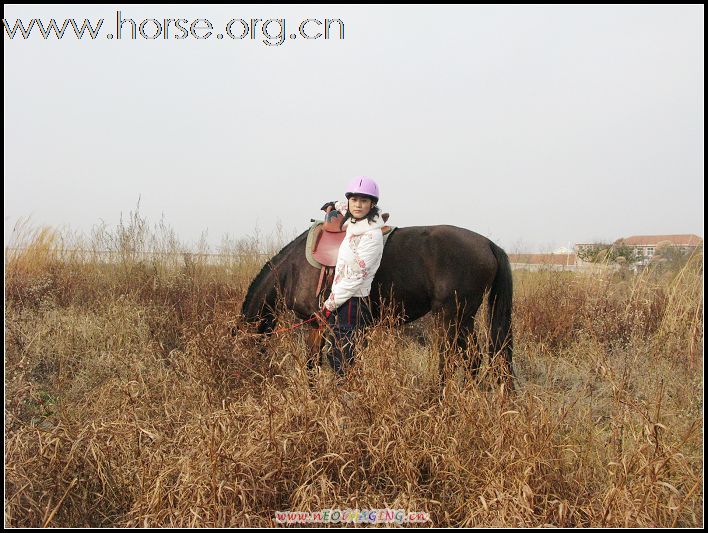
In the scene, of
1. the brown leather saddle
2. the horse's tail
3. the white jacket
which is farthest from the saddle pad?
the horse's tail

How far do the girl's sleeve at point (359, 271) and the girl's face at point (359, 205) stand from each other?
0.15m

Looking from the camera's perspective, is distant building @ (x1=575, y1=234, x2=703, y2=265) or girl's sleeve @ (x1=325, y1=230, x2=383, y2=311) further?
distant building @ (x1=575, y1=234, x2=703, y2=265)

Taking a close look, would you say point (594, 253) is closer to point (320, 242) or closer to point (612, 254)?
point (612, 254)

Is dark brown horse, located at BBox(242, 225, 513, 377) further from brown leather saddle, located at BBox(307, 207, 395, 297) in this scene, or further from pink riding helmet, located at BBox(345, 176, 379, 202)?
pink riding helmet, located at BBox(345, 176, 379, 202)

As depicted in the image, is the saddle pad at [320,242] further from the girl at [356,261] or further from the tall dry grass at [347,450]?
the tall dry grass at [347,450]

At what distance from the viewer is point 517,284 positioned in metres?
7.63

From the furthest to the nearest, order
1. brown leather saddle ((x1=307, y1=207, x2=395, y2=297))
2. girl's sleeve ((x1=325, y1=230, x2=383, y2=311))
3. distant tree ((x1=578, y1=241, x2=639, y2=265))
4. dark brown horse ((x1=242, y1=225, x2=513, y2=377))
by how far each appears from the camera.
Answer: distant tree ((x1=578, y1=241, x2=639, y2=265)) → dark brown horse ((x1=242, y1=225, x2=513, y2=377)) → brown leather saddle ((x1=307, y1=207, x2=395, y2=297)) → girl's sleeve ((x1=325, y1=230, x2=383, y2=311))

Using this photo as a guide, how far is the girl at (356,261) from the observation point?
3215 millimetres

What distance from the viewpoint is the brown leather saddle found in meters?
3.69

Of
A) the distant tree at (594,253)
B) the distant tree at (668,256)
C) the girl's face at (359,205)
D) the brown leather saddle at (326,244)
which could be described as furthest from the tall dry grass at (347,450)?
the distant tree at (668,256)

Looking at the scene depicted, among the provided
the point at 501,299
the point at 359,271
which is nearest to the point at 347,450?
the point at 359,271

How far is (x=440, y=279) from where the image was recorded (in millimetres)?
3828

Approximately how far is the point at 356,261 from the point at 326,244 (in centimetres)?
61

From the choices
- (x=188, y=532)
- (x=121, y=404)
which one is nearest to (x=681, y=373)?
(x=188, y=532)
